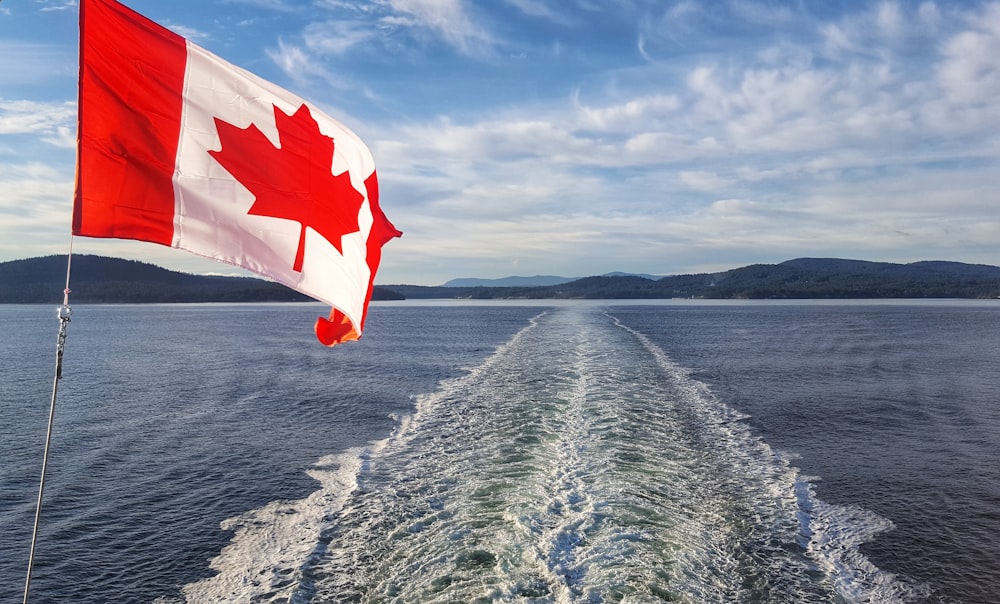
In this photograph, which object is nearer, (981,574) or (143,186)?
(143,186)

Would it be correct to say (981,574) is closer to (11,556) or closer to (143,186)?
(143,186)

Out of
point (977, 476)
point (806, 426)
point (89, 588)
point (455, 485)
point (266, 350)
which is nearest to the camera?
point (89, 588)

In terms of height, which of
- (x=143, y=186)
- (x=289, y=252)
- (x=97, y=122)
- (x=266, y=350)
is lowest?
(x=266, y=350)

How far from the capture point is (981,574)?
1030 cm

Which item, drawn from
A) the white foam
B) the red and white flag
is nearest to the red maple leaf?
the red and white flag

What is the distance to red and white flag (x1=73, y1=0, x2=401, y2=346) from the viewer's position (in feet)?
17.0

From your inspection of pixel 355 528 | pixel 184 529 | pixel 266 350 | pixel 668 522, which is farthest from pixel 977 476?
pixel 266 350

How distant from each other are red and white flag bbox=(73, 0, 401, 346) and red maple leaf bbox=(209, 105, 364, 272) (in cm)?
1

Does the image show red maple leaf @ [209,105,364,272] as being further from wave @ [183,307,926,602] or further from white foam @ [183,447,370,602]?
white foam @ [183,447,370,602]

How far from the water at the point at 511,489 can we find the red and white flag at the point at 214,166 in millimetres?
5354

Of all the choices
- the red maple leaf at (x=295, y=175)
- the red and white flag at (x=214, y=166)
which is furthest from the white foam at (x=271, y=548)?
the red maple leaf at (x=295, y=175)

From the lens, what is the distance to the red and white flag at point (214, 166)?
17.0ft

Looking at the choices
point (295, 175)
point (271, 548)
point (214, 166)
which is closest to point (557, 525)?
point (271, 548)

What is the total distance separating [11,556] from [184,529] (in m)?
2.67
